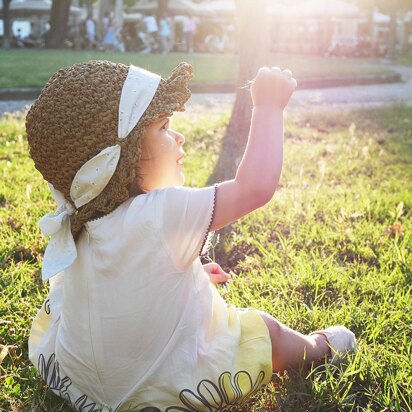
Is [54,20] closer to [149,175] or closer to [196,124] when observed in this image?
[196,124]

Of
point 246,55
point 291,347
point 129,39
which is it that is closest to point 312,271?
point 291,347

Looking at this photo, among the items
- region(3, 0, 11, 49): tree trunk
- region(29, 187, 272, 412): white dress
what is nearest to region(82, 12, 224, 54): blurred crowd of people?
region(3, 0, 11, 49): tree trunk

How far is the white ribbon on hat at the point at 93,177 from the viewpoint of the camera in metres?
1.74

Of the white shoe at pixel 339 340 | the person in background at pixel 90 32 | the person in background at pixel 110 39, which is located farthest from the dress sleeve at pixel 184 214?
the person in background at pixel 90 32

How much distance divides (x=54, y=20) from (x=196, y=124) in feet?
71.7

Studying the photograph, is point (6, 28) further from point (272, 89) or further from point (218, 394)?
point (218, 394)

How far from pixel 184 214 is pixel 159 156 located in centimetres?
26

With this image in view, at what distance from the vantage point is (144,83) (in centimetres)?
182

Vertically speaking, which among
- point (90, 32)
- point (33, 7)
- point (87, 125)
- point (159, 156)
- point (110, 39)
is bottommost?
point (110, 39)

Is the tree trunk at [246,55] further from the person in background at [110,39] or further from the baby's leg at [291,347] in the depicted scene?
the person in background at [110,39]

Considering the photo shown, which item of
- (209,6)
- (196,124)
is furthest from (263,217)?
(209,6)

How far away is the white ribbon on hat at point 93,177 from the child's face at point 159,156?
9cm

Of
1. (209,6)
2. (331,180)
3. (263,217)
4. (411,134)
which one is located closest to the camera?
(263,217)

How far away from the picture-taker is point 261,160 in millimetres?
1728
